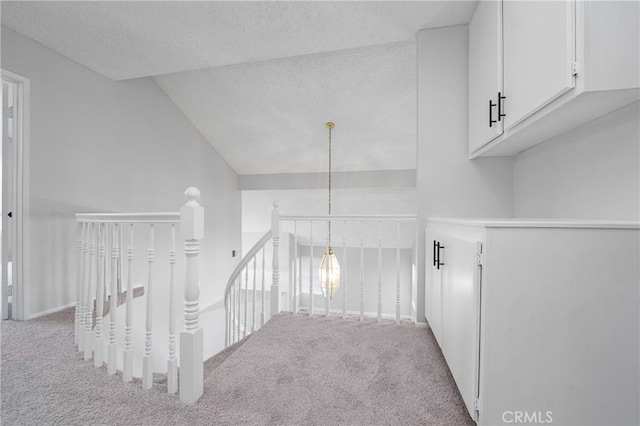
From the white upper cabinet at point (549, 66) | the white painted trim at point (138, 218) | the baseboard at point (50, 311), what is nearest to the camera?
the white upper cabinet at point (549, 66)

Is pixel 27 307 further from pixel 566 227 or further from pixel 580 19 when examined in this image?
pixel 580 19

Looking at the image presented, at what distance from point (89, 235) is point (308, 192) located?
13.2ft

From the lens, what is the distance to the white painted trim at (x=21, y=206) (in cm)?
218

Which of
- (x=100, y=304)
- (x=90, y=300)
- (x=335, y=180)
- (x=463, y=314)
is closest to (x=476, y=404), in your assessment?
(x=463, y=314)

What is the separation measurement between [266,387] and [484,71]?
2251mm

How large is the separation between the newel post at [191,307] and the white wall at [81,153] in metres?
1.93

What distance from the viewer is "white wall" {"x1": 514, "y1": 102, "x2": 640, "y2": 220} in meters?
1.13

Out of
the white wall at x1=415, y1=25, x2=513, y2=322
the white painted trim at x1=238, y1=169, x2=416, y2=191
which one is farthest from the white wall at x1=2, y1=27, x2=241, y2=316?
the white wall at x1=415, y1=25, x2=513, y2=322

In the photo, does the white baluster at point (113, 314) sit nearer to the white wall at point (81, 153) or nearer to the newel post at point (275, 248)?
the newel post at point (275, 248)

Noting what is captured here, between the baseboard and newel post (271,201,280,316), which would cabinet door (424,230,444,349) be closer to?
newel post (271,201,280,316)

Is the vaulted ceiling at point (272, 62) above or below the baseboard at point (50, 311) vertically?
above

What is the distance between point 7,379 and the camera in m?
1.48

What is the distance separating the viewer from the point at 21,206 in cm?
220

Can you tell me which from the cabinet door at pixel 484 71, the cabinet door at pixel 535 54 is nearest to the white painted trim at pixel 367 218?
the cabinet door at pixel 484 71
